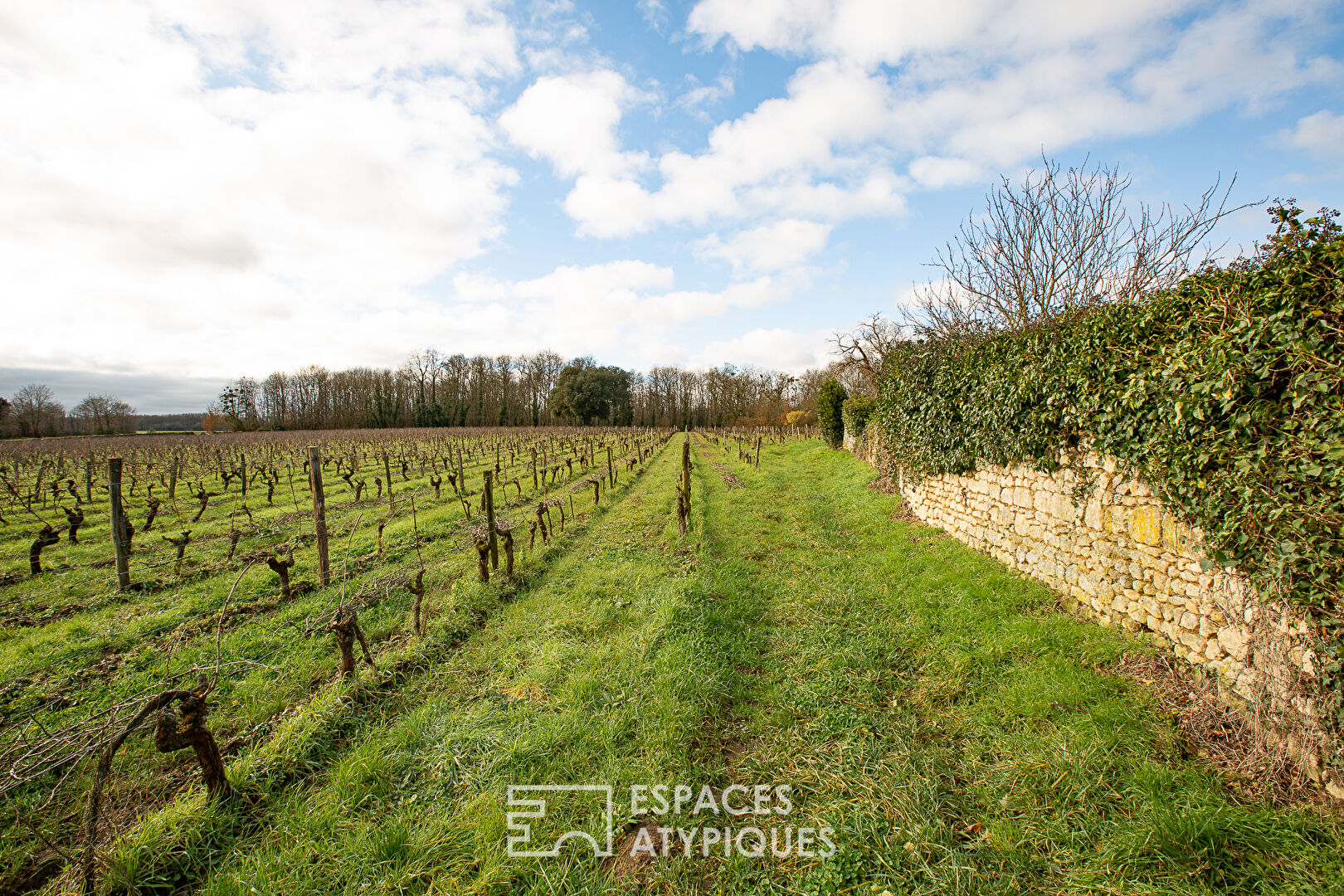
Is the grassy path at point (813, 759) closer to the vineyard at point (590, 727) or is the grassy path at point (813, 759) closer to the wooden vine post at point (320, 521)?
the vineyard at point (590, 727)

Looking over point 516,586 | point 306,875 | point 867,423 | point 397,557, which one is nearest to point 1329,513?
point 306,875

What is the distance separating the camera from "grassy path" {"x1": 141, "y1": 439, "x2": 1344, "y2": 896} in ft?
8.41

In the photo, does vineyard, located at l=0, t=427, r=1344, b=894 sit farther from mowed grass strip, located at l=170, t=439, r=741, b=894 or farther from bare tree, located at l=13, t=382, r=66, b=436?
bare tree, located at l=13, t=382, r=66, b=436

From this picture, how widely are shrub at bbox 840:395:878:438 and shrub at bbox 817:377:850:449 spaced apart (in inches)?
147

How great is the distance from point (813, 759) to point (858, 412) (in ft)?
56.2

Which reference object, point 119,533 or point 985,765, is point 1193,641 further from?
point 119,533

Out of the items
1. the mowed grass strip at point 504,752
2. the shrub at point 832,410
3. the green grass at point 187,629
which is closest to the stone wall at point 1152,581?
the mowed grass strip at point 504,752

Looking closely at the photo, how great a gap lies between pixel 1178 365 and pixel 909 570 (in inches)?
160

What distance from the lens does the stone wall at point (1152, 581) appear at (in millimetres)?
2996

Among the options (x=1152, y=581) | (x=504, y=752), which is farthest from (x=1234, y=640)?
(x=504, y=752)

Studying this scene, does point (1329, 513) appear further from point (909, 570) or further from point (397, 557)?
point (397, 557)

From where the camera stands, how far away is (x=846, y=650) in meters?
4.82

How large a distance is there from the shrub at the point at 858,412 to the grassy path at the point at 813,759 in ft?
40.7

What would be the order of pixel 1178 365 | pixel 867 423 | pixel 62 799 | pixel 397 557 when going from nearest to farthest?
pixel 62 799, pixel 1178 365, pixel 397 557, pixel 867 423
